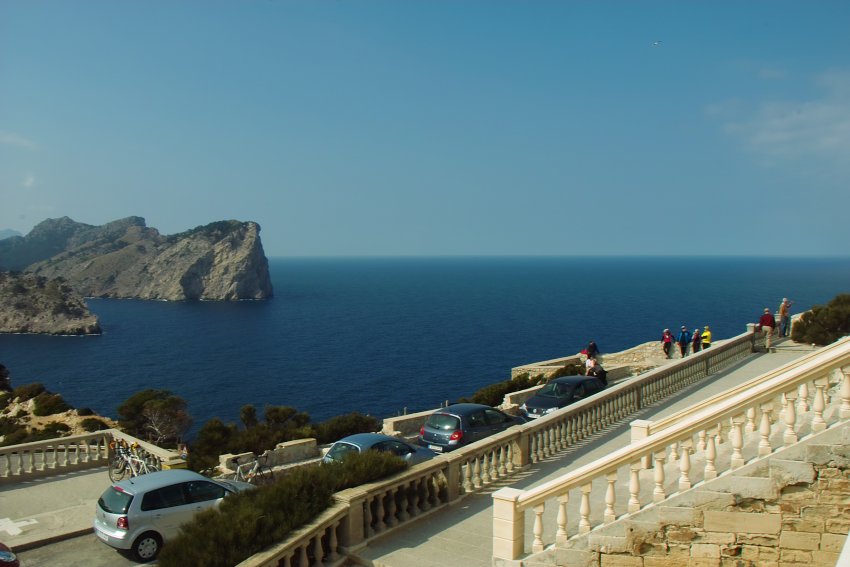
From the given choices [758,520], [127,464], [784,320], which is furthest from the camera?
[784,320]

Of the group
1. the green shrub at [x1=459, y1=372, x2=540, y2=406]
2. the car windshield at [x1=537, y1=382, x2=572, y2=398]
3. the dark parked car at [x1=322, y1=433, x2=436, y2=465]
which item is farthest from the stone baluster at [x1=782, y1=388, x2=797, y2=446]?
the green shrub at [x1=459, y1=372, x2=540, y2=406]

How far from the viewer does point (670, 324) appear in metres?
113

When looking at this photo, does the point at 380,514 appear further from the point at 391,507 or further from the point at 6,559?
the point at 6,559

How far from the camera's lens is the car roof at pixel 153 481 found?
1041 centimetres

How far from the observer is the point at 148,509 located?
10320 mm

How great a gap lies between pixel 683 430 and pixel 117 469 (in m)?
13.3

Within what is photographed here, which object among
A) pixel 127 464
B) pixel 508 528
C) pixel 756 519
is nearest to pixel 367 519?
pixel 508 528

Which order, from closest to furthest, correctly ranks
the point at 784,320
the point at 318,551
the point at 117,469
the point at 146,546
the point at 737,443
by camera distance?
1. the point at 737,443
2. the point at 318,551
3. the point at 146,546
4. the point at 117,469
5. the point at 784,320

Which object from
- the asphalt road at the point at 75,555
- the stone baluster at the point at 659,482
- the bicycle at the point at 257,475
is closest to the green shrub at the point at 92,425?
the bicycle at the point at 257,475

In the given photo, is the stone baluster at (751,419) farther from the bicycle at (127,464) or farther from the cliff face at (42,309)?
the cliff face at (42,309)

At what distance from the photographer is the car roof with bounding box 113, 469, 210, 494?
1041cm

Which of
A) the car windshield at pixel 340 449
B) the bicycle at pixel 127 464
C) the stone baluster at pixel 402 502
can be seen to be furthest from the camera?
the bicycle at pixel 127 464

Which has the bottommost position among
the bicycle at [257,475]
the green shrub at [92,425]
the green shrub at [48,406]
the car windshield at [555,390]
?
the green shrub at [48,406]

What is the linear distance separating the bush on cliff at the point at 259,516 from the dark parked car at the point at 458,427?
5802 millimetres
